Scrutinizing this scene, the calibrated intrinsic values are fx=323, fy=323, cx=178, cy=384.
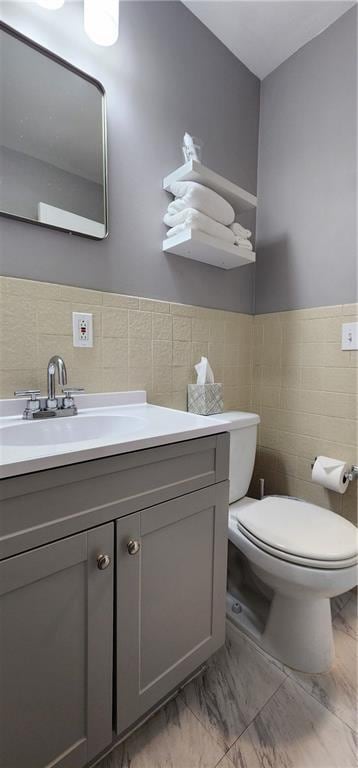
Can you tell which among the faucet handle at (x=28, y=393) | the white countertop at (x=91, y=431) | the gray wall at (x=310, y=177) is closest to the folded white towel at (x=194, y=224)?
the gray wall at (x=310, y=177)

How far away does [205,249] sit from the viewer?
1271 mm

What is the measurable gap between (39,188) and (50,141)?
161 millimetres

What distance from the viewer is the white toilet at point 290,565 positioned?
0.91 meters

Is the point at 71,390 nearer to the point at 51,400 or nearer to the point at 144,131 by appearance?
the point at 51,400

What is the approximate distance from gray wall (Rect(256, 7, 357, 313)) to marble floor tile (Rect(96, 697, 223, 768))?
4.93 ft

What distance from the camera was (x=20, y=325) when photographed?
3.05ft

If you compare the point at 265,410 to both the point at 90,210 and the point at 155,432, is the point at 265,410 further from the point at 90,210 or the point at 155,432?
the point at 90,210

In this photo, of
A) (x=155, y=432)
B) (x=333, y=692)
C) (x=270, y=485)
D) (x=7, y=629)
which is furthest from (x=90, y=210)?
(x=333, y=692)

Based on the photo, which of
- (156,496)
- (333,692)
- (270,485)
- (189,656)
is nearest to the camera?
(156,496)

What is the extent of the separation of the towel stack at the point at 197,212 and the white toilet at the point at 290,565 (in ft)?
2.40

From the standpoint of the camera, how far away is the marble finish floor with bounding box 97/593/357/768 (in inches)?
31.4

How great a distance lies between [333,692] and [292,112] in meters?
2.25

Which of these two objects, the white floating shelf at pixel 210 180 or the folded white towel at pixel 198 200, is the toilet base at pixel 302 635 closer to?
the folded white towel at pixel 198 200

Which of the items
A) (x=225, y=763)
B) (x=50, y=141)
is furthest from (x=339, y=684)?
A: (x=50, y=141)
